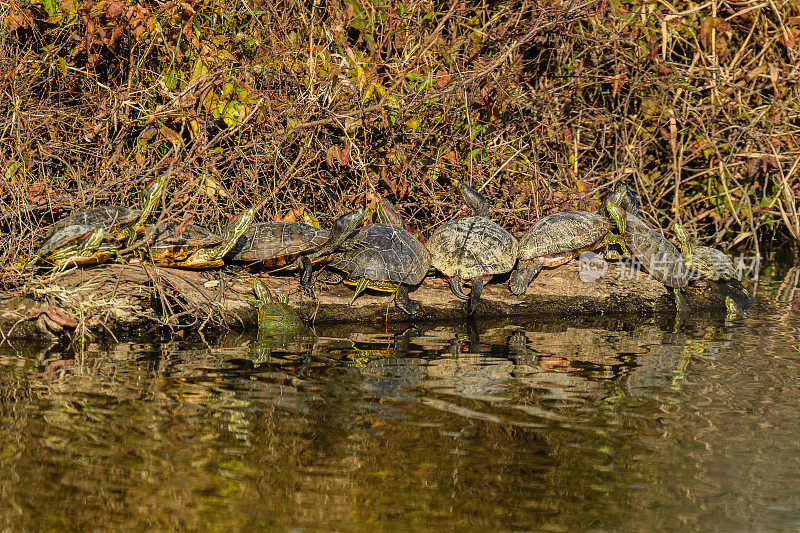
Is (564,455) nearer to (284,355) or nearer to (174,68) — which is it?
(284,355)

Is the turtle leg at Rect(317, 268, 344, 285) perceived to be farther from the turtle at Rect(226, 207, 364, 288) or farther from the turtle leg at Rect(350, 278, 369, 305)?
the turtle leg at Rect(350, 278, 369, 305)

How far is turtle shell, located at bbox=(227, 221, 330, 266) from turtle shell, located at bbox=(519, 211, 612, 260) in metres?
1.85

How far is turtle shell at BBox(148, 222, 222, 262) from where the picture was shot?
Result: 6.45 meters

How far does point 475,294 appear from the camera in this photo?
7016mm

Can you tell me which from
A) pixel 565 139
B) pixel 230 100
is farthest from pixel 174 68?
pixel 565 139

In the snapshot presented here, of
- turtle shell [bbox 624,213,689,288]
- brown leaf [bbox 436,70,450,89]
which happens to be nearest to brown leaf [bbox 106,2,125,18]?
brown leaf [bbox 436,70,450,89]

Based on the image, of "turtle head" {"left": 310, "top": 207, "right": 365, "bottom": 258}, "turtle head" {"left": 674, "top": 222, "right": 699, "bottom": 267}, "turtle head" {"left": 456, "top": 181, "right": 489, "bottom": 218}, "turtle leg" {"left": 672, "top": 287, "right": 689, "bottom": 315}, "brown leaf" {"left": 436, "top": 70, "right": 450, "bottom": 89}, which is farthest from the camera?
"brown leaf" {"left": 436, "top": 70, "right": 450, "bottom": 89}

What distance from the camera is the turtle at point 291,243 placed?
6.85 meters

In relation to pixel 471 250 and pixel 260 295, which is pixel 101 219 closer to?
pixel 260 295

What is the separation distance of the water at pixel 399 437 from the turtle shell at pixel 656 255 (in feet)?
4.65

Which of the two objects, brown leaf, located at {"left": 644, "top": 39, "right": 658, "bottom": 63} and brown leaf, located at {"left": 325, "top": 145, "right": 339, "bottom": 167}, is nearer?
brown leaf, located at {"left": 325, "top": 145, "right": 339, "bottom": 167}

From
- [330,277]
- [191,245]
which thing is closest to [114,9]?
[191,245]

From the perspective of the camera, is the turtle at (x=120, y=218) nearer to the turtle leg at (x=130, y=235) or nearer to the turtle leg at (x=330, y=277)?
the turtle leg at (x=130, y=235)

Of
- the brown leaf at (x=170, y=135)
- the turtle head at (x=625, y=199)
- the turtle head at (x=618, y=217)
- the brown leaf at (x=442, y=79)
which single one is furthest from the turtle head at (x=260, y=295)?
the turtle head at (x=625, y=199)
